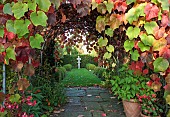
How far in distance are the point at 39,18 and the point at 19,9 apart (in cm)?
13

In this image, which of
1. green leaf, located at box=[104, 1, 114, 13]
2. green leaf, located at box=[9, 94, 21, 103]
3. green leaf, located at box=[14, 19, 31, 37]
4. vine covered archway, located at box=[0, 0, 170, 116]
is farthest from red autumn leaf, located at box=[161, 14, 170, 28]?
green leaf, located at box=[9, 94, 21, 103]

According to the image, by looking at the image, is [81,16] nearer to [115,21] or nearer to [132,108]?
[115,21]

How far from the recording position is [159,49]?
5.16 feet

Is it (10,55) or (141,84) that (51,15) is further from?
(141,84)

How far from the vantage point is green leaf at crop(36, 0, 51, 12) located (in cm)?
140

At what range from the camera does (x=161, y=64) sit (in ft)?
5.19

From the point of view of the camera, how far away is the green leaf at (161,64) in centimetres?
157

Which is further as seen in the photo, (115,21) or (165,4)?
(115,21)

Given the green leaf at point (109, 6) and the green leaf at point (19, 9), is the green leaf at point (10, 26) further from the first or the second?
the green leaf at point (109, 6)

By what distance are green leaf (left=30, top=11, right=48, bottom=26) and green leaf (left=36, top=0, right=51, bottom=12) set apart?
0.10 ft

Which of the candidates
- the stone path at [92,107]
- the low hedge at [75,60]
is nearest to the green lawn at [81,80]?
the stone path at [92,107]

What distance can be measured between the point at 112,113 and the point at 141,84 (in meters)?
0.91

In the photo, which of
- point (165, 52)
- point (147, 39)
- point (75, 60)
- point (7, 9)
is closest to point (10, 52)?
point (7, 9)

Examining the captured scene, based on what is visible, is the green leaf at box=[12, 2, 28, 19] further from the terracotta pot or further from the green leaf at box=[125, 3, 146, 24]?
the terracotta pot
